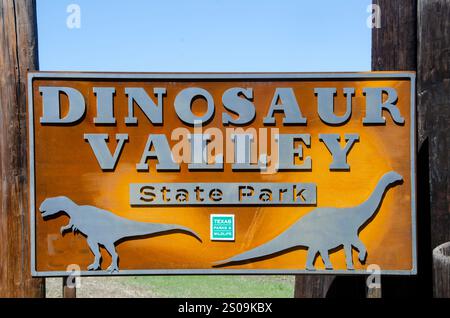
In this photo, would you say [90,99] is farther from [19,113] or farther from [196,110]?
[196,110]

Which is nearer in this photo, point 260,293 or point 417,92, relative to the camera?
point 417,92

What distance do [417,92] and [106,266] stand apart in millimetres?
2387

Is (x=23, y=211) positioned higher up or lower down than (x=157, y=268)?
higher up

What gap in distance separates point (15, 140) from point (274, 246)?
1.79 m

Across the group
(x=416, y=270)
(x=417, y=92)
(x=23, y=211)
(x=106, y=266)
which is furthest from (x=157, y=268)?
(x=417, y=92)

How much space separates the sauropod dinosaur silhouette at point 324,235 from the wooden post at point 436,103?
0.47 metres

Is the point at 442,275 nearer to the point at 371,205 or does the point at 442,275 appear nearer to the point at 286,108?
the point at 371,205

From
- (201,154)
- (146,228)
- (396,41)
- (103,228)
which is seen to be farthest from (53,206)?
(396,41)

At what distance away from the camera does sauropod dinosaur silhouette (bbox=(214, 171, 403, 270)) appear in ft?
11.4

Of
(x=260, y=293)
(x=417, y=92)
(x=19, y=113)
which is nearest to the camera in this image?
(x=19, y=113)

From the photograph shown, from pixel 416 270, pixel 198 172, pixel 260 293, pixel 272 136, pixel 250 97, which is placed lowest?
pixel 260 293

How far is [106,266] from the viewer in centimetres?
352

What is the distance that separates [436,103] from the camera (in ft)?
11.8

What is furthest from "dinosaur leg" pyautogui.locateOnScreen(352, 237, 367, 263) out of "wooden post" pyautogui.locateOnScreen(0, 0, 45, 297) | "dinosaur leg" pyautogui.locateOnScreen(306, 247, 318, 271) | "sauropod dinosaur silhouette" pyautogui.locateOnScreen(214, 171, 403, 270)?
"wooden post" pyautogui.locateOnScreen(0, 0, 45, 297)
